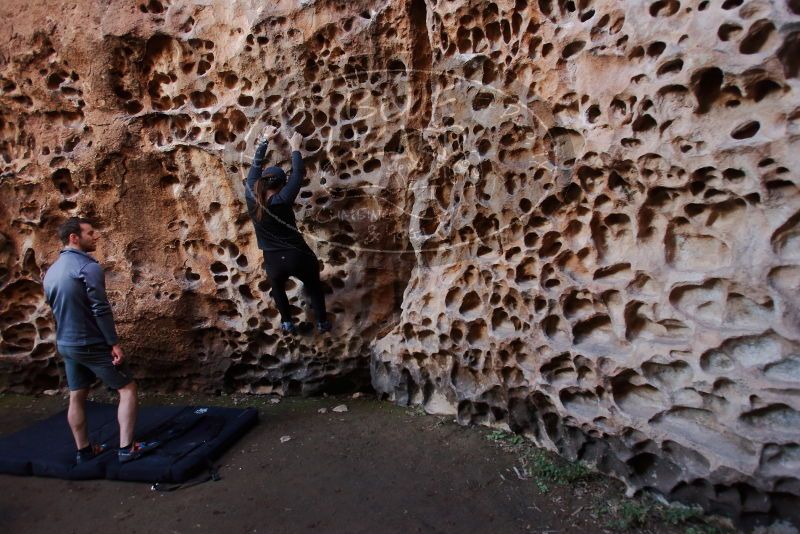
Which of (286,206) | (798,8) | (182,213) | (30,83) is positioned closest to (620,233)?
(798,8)

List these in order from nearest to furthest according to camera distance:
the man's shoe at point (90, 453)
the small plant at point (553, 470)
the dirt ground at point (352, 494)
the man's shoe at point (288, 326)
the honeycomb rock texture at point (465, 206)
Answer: the honeycomb rock texture at point (465, 206), the dirt ground at point (352, 494), the small plant at point (553, 470), the man's shoe at point (90, 453), the man's shoe at point (288, 326)

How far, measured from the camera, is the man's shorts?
11.7ft

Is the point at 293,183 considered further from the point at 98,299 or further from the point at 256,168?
the point at 98,299

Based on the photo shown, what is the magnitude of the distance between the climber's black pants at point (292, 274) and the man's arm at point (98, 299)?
3.66ft

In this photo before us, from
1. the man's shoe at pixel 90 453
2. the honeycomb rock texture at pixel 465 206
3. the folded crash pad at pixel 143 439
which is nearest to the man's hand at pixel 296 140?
the honeycomb rock texture at pixel 465 206

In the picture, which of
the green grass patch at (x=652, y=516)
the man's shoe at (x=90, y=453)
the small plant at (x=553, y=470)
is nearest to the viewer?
the green grass patch at (x=652, y=516)

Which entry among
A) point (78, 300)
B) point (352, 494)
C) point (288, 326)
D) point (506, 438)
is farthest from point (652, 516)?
point (78, 300)

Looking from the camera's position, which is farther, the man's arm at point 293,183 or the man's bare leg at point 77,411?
the man's arm at point 293,183

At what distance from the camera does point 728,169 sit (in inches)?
105

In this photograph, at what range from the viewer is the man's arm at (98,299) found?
3.51 metres

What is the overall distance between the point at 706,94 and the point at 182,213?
155 inches

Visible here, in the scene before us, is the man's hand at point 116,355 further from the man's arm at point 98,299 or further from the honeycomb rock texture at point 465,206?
the honeycomb rock texture at point 465,206

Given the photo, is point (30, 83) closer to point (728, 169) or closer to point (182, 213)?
point (182, 213)

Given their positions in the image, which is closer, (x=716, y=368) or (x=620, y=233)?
(x=716, y=368)
